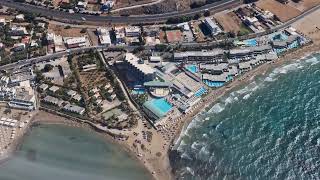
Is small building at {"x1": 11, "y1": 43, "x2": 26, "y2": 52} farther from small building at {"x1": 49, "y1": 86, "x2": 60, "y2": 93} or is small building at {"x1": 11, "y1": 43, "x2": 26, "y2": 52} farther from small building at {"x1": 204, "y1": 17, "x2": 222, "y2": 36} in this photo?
small building at {"x1": 204, "y1": 17, "x2": 222, "y2": 36}

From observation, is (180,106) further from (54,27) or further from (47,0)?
(47,0)

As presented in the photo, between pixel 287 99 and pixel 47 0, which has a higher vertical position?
pixel 47 0

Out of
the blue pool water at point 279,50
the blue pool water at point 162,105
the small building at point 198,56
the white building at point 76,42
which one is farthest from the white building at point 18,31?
the blue pool water at point 279,50

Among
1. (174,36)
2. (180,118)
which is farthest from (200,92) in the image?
(174,36)

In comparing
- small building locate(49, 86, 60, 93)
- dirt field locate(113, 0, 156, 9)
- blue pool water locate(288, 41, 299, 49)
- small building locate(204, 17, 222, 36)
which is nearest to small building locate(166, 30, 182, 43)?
small building locate(204, 17, 222, 36)

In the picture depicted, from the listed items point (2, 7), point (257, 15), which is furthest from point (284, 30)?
point (2, 7)

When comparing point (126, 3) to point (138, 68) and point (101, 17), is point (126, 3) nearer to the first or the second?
point (101, 17)

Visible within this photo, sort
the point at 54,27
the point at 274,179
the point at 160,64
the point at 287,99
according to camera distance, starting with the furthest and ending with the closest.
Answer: the point at 54,27 → the point at 160,64 → the point at 287,99 → the point at 274,179

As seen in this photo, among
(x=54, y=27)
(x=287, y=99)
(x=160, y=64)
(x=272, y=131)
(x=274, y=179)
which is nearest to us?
(x=274, y=179)
